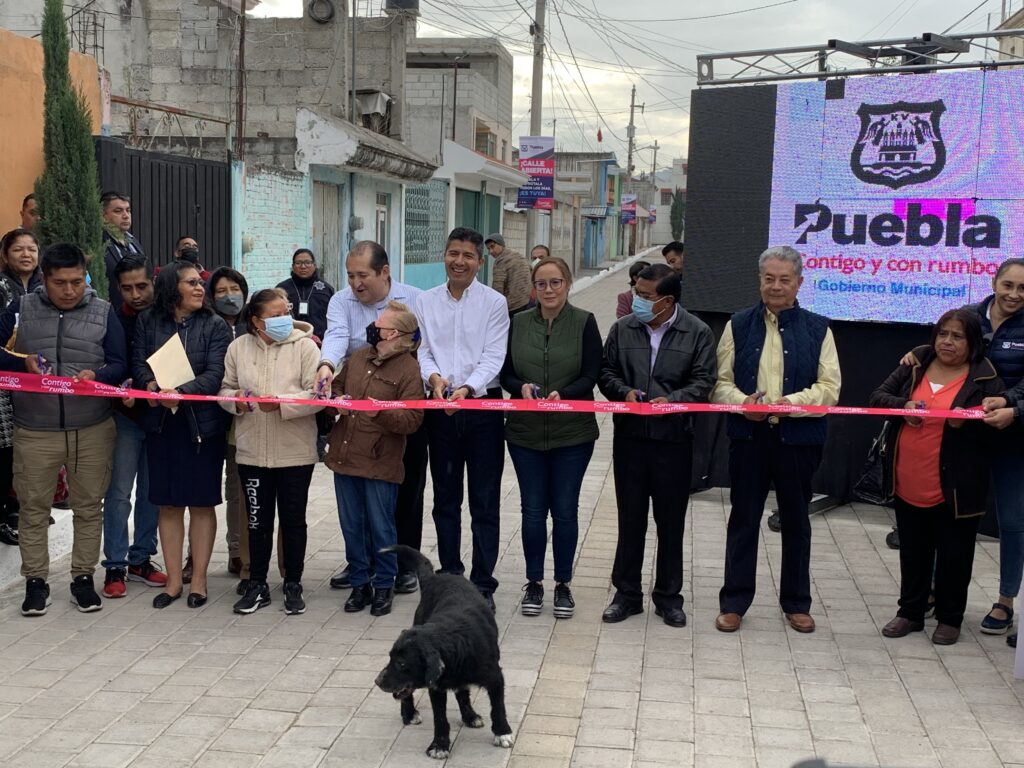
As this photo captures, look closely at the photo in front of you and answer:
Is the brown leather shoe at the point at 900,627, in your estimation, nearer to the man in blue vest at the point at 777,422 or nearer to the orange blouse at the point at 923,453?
the man in blue vest at the point at 777,422

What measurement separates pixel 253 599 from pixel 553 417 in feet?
6.16

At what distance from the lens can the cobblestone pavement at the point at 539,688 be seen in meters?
4.25

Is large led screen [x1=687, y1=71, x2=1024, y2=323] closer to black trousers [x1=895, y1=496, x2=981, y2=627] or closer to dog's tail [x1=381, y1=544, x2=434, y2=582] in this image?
black trousers [x1=895, y1=496, x2=981, y2=627]

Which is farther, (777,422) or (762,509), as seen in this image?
(762,509)

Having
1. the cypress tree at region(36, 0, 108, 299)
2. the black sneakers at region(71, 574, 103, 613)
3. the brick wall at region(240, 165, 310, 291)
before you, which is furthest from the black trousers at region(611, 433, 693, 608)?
the brick wall at region(240, 165, 310, 291)

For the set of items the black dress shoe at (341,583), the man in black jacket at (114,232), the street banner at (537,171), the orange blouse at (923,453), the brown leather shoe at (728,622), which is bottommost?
the black dress shoe at (341,583)

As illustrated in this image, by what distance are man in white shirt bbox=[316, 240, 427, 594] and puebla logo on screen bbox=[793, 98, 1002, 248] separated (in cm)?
380

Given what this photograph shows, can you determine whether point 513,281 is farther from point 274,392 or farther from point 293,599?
point 293,599

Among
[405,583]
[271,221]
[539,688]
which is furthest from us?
[271,221]

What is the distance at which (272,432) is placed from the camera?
5742 mm

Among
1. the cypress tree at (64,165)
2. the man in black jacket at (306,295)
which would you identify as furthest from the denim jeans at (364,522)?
the man in black jacket at (306,295)

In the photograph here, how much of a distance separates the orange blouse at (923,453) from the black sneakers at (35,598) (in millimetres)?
4501

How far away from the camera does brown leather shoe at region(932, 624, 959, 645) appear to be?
18.2 feet

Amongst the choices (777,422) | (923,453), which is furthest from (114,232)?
(923,453)
